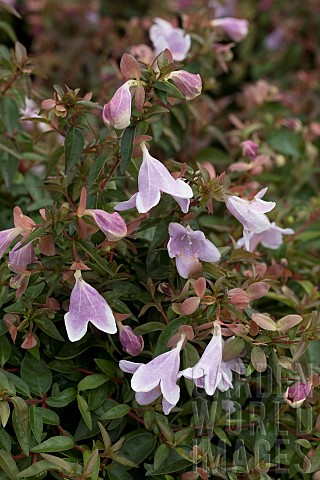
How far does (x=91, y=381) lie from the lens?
104 centimetres

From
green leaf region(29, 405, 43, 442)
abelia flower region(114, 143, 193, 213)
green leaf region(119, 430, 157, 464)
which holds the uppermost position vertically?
abelia flower region(114, 143, 193, 213)

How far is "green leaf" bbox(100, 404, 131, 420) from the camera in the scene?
1.00 meters

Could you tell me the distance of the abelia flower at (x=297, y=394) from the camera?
0.99 metres

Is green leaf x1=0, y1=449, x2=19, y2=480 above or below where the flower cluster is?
below

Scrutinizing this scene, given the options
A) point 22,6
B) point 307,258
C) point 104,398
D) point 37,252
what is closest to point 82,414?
point 104,398

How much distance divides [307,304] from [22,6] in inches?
71.5

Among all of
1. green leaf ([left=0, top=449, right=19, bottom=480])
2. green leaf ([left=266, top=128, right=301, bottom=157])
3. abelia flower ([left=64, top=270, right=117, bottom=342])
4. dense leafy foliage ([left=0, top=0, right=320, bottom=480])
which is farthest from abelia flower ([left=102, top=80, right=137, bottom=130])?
green leaf ([left=266, top=128, right=301, bottom=157])

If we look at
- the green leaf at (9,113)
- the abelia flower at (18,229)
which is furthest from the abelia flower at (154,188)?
the green leaf at (9,113)

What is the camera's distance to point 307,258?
1.41 m

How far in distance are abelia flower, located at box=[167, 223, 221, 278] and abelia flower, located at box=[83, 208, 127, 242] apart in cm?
9

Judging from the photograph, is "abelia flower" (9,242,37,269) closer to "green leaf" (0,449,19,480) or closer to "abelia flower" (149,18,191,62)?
"green leaf" (0,449,19,480)

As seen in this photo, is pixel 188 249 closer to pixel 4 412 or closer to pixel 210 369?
pixel 210 369

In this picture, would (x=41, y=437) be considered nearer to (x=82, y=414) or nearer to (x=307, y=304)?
(x=82, y=414)

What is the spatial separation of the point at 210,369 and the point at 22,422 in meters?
0.26
